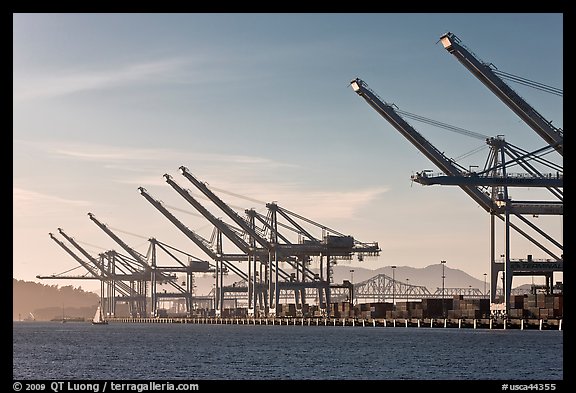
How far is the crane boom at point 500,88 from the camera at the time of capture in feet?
270

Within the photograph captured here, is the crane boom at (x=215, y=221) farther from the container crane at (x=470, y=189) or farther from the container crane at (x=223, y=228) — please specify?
the container crane at (x=470, y=189)

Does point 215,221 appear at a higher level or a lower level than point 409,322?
higher

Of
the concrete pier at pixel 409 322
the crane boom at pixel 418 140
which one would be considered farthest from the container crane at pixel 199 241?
the crane boom at pixel 418 140

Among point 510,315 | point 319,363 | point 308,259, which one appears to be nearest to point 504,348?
point 319,363

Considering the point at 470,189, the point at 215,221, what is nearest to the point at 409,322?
the point at 470,189

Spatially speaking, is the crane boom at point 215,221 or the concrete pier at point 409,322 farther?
the crane boom at point 215,221

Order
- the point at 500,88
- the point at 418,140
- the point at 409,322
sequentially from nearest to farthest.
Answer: the point at 500,88, the point at 418,140, the point at 409,322

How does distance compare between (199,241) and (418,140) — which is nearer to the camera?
(418,140)

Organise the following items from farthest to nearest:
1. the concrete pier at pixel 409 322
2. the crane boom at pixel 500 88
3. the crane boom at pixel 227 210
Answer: the crane boom at pixel 227 210 → the concrete pier at pixel 409 322 → the crane boom at pixel 500 88

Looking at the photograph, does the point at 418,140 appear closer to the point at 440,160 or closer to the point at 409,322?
the point at 440,160

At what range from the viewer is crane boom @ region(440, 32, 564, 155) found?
82.2 m

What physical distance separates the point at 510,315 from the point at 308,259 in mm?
50147

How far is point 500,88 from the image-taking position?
82.2m
